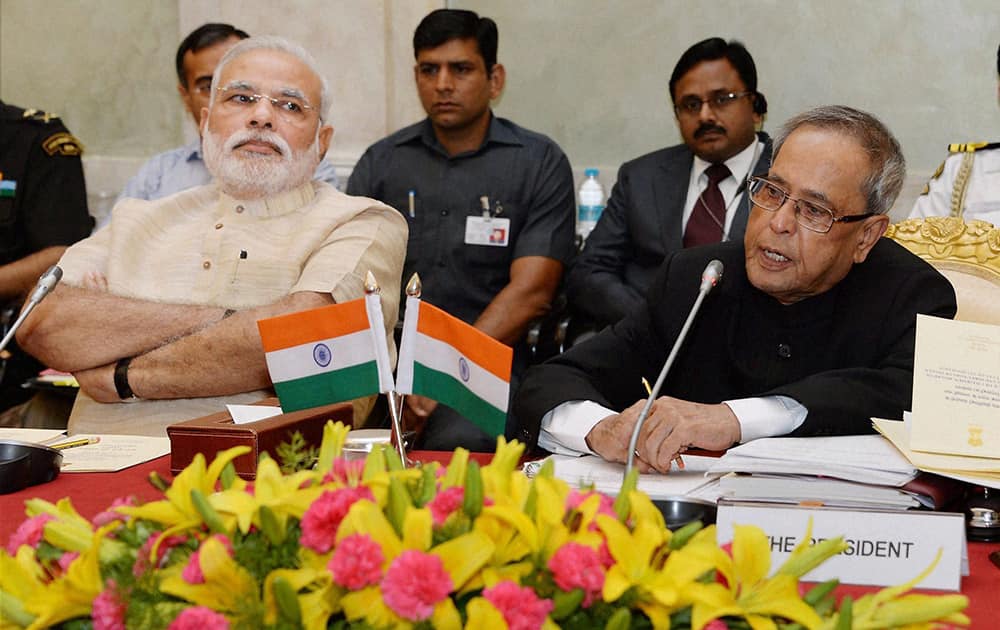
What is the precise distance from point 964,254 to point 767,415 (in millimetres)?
906

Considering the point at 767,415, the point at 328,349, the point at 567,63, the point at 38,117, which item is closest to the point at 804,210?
the point at 767,415

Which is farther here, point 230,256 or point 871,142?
point 230,256

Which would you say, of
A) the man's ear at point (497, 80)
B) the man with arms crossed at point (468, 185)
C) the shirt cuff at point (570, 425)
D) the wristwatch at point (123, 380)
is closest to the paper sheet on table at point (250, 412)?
the shirt cuff at point (570, 425)

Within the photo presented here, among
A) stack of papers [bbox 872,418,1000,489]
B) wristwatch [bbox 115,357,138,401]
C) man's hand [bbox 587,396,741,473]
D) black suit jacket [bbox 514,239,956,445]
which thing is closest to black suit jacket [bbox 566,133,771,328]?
black suit jacket [bbox 514,239,956,445]

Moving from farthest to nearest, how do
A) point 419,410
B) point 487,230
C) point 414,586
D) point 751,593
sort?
point 487,230, point 419,410, point 751,593, point 414,586

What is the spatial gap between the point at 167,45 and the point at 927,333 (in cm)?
487

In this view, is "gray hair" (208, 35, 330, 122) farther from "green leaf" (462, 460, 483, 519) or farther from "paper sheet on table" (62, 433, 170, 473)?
"green leaf" (462, 460, 483, 519)

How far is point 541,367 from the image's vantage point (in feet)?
8.50

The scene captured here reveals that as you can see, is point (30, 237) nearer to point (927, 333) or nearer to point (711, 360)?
point (711, 360)

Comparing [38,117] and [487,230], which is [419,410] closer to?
[487,230]

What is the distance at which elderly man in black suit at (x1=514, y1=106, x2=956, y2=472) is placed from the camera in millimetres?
2289

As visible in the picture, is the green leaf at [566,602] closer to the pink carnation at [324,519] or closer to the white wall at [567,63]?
the pink carnation at [324,519]

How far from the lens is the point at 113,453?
235 centimetres

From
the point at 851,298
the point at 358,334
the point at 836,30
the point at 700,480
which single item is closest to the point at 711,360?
the point at 851,298
